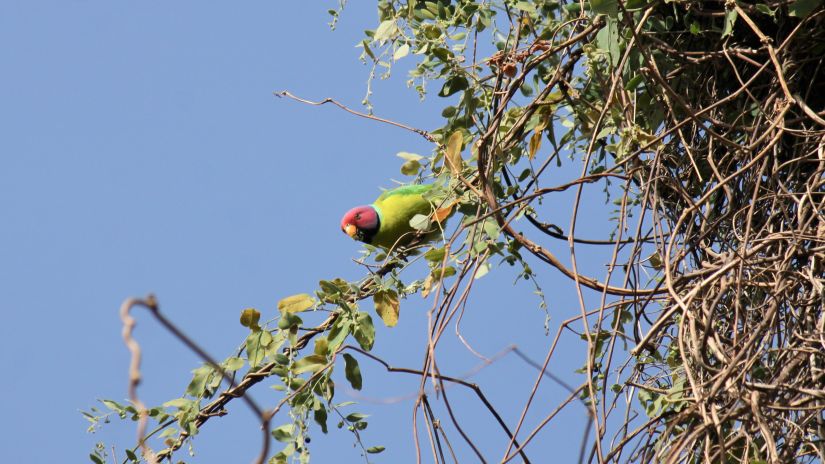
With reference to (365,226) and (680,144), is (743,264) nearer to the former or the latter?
(680,144)

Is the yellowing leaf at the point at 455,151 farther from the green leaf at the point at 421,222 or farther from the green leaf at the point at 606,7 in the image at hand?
the green leaf at the point at 606,7

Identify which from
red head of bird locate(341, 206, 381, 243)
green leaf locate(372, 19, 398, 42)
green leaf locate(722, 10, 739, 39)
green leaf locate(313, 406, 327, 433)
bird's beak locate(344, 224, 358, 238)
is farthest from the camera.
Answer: bird's beak locate(344, 224, 358, 238)

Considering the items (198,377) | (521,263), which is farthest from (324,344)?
(521,263)

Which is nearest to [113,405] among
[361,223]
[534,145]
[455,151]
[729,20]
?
[455,151]

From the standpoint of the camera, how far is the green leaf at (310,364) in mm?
1453

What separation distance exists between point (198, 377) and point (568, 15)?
872 mm

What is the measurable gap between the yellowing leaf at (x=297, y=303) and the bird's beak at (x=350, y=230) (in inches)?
63.5

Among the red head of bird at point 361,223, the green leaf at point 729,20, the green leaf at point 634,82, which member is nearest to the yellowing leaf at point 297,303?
the green leaf at point 634,82

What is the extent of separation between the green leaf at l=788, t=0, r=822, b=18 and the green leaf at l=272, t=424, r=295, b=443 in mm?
951

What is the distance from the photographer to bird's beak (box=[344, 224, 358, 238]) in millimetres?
3186

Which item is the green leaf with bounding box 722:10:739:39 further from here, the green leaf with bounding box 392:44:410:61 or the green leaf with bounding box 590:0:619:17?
the green leaf with bounding box 392:44:410:61

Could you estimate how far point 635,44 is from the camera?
1.37 m

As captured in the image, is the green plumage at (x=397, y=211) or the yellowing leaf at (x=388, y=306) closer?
the yellowing leaf at (x=388, y=306)

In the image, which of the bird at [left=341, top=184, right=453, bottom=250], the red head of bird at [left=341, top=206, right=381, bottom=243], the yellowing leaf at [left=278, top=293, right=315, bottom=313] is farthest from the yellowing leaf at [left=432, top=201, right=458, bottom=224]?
the red head of bird at [left=341, top=206, right=381, bottom=243]
